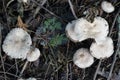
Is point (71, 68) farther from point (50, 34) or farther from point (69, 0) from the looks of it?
point (69, 0)

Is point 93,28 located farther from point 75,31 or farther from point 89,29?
point 75,31

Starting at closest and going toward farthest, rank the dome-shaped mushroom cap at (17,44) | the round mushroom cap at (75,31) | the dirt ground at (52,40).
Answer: the round mushroom cap at (75,31) < the dome-shaped mushroom cap at (17,44) < the dirt ground at (52,40)

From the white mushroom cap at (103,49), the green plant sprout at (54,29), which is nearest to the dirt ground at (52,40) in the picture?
the green plant sprout at (54,29)

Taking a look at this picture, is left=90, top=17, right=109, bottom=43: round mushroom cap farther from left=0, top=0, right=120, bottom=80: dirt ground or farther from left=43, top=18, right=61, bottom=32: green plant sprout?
left=43, top=18, right=61, bottom=32: green plant sprout

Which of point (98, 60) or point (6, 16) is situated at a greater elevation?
point (6, 16)

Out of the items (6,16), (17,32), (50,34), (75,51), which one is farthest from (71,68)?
(6,16)

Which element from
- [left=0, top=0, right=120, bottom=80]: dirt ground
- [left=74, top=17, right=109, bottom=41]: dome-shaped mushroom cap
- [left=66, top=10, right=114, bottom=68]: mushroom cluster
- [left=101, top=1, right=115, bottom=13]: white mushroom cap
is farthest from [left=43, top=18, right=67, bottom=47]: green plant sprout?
[left=101, top=1, right=115, bottom=13]: white mushroom cap

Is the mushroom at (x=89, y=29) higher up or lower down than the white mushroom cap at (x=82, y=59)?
higher up

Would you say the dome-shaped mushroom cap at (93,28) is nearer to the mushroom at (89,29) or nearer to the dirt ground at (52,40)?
the mushroom at (89,29)
